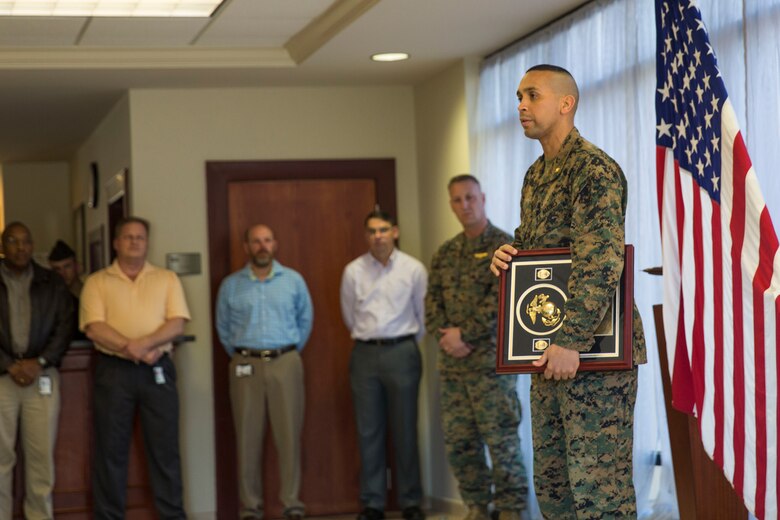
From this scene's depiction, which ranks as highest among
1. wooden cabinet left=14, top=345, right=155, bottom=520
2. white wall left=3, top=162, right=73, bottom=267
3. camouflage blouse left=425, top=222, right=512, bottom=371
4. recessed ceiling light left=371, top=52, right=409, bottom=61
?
recessed ceiling light left=371, top=52, right=409, bottom=61

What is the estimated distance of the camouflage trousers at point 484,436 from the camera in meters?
5.76

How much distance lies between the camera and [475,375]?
19.1ft

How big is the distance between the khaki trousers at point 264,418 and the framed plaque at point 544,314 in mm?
3391

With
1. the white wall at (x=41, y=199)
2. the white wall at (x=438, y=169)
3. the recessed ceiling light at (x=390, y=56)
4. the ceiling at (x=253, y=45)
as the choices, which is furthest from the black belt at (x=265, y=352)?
the white wall at (x=41, y=199)

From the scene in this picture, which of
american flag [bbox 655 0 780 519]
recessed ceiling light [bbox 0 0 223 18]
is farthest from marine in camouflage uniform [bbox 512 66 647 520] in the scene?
recessed ceiling light [bbox 0 0 223 18]

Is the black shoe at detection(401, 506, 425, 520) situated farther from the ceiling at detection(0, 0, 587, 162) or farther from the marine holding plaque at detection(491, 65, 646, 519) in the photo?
the marine holding plaque at detection(491, 65, 646, 519)

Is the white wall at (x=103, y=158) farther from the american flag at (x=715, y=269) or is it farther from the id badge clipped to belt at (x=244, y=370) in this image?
the american flag at (x=715, y=269)

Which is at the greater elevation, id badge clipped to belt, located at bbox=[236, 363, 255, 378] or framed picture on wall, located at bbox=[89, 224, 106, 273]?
framed picture on wall, located at bbox=[89, 224, 106, 273]

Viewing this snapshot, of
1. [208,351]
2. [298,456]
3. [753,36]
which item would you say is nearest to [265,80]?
[208,351]

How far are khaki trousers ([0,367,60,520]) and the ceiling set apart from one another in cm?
175

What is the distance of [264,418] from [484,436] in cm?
158

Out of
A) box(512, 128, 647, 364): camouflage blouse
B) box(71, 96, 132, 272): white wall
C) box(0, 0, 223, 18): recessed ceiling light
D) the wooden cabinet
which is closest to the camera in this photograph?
box(512, 128, 647, 364): camouflage blouse

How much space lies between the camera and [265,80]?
7227 mm

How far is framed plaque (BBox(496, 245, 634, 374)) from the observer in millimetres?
3371
